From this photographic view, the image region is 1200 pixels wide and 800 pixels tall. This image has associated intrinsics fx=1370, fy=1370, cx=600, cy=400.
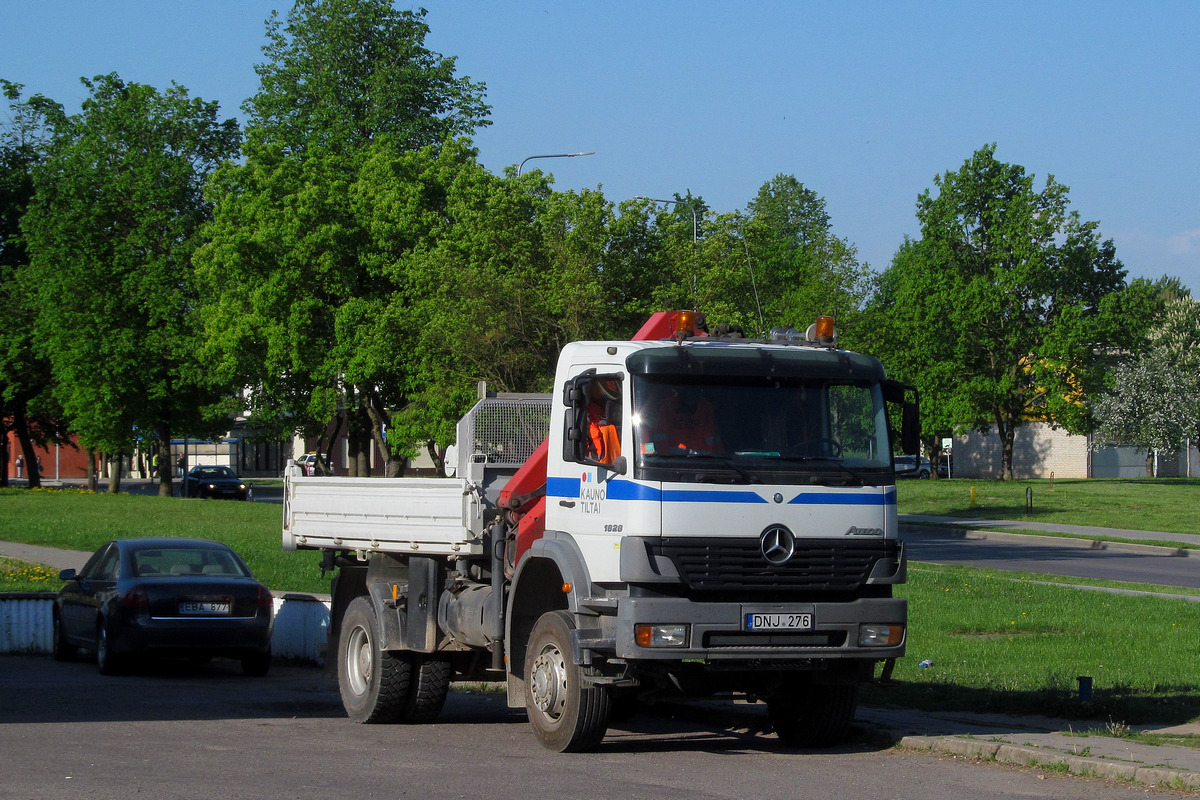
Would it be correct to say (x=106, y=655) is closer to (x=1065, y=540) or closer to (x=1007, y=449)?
(x=1065, y=540)

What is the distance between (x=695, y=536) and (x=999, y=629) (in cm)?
877

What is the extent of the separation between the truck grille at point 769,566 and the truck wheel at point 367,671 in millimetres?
3279

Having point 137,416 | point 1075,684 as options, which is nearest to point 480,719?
point 1075,684

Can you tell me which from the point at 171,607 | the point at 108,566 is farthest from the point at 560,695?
the point at 108,566

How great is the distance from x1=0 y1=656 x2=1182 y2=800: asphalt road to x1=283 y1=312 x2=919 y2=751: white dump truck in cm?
44

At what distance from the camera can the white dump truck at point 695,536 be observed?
27.5ft

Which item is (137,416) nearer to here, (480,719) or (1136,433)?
(480,719)

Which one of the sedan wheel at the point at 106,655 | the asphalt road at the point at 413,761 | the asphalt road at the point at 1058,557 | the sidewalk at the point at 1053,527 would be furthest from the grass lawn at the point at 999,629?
the sedan wheel at the point at 106,655

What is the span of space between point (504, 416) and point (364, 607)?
197 centimetres

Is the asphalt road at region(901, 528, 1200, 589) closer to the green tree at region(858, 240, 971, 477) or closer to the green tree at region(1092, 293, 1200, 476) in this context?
the green tree at region(858, 240, 971, 477)

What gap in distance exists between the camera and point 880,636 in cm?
871

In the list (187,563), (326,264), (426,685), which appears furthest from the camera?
(326,264)

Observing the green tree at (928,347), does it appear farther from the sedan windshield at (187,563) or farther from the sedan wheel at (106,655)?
the sedan wheel at (106,655)

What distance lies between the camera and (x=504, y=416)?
10.9m
